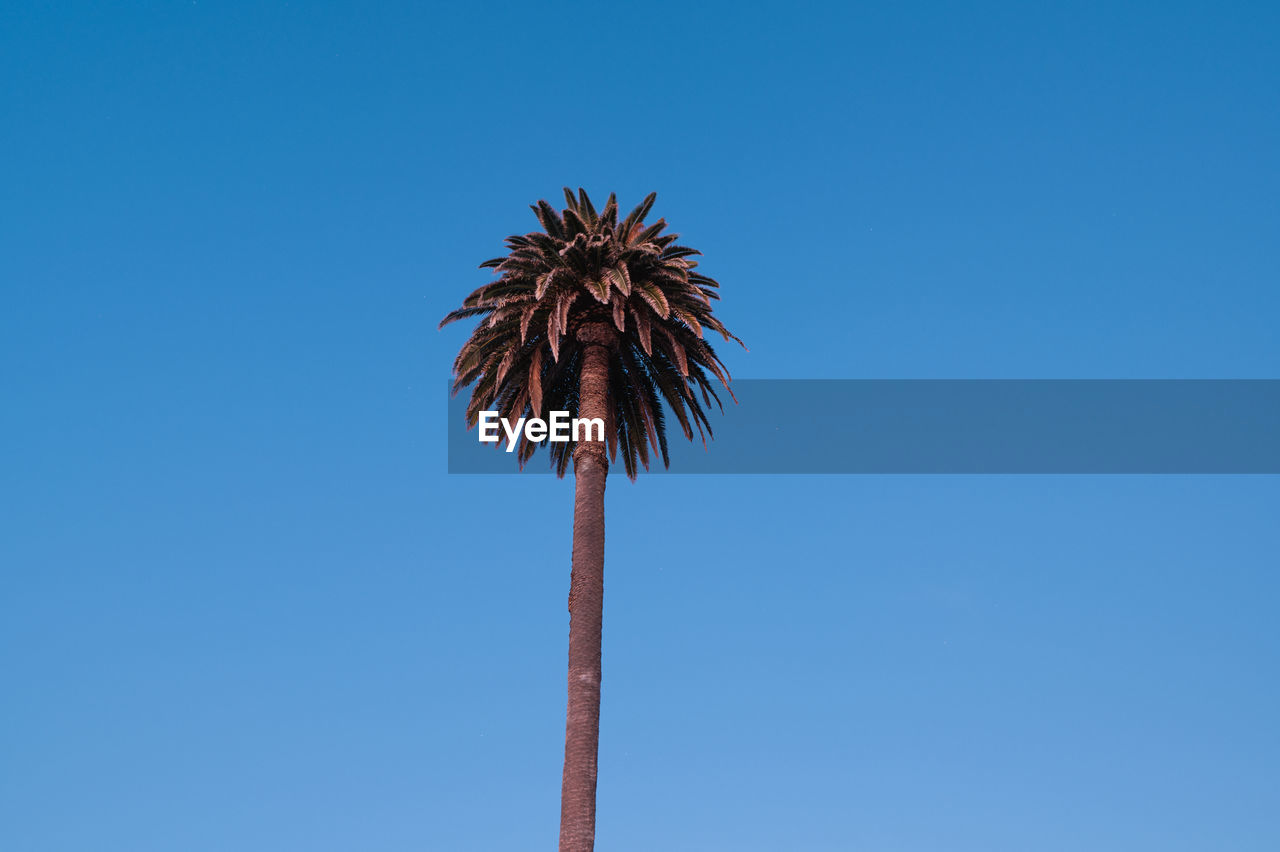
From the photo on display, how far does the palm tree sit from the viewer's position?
38.3m

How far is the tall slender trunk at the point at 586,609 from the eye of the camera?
109 feet

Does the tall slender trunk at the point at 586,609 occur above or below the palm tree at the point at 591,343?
below

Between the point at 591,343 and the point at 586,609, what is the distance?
348 inches

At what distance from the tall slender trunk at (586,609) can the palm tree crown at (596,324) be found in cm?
120

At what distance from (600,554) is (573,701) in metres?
4.64

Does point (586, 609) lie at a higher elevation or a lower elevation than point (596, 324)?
lower

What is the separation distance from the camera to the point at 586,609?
36219 mm

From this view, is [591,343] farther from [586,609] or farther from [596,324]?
[586,609]

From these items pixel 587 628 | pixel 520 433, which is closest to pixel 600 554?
pixel 587 628

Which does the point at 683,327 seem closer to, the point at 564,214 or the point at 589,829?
the point at 564,214

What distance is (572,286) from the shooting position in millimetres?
39688

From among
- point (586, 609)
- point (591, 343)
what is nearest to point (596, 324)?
point (591, 343)

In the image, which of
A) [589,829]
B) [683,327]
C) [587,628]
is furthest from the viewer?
[683,327]

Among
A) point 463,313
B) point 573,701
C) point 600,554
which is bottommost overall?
point 573,701
